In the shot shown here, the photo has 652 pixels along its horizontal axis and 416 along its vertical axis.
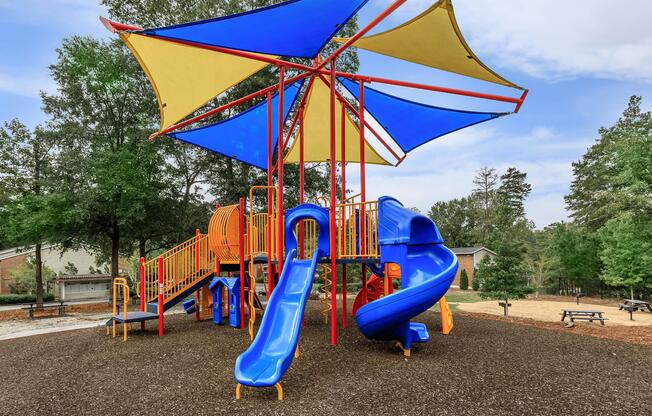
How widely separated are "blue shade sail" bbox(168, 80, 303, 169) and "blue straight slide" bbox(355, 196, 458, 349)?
5409mm

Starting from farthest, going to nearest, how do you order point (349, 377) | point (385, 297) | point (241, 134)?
point (241, 134) < point (385, 297) < point (349, 377)

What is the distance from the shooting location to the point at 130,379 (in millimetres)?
5980

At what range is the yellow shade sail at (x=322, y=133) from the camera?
11859 mm

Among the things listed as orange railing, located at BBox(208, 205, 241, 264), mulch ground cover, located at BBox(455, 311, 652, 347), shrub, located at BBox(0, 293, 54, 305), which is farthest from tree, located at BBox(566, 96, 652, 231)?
shrub, located at BBox(0, 293, 54, 305)

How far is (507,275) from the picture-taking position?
1407cm

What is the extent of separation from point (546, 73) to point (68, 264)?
36.8 meters

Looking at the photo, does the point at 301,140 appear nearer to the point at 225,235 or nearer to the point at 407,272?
the point at 225,235

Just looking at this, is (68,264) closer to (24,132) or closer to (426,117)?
(24,132)

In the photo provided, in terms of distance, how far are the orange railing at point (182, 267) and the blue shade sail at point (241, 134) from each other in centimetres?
284

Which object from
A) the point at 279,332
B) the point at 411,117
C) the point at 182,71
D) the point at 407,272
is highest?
the point at 182,71

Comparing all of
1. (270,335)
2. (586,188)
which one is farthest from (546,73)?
(586,188)

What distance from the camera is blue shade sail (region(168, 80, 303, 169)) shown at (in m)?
11.3

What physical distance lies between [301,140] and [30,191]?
589 inches

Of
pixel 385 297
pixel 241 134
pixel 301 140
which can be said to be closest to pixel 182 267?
pixel 241 134
